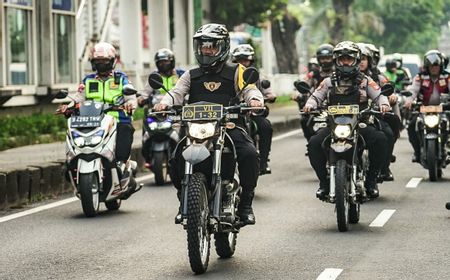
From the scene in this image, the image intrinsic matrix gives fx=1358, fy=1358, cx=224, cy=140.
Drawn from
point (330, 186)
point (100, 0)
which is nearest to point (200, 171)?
point (330, 186)

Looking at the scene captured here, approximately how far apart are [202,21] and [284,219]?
29571mm

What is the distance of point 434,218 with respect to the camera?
44.0 ft

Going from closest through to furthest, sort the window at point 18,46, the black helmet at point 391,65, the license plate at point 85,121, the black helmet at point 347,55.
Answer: the black helmet at point 347,55
the license plate at point 85,121
the window at point 18,46
the black helmet at point 391,65

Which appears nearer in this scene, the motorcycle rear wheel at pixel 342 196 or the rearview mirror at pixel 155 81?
the rearview mirror at pixel 155 81

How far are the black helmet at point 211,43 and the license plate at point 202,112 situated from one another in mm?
575


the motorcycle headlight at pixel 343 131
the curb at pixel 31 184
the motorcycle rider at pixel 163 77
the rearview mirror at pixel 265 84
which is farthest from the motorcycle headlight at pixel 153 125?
the motorcycle headlight at pixel 343 131

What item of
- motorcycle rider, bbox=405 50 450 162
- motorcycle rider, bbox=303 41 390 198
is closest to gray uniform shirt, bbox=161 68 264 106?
motorcycle rider, bbox=303 41 390 198

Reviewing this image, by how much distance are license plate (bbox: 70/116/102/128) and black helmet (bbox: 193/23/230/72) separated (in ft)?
11.6

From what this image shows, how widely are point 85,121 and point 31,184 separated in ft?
7.53

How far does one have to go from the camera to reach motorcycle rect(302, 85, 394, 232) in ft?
40.2

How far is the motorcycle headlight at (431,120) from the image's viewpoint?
57.4 feet

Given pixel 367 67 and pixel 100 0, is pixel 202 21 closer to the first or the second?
pixel 100 0

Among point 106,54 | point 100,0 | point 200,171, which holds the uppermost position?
point 100,0

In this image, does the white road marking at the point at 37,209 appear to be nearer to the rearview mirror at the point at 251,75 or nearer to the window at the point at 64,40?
the rearview mirror at the point at 251,75
